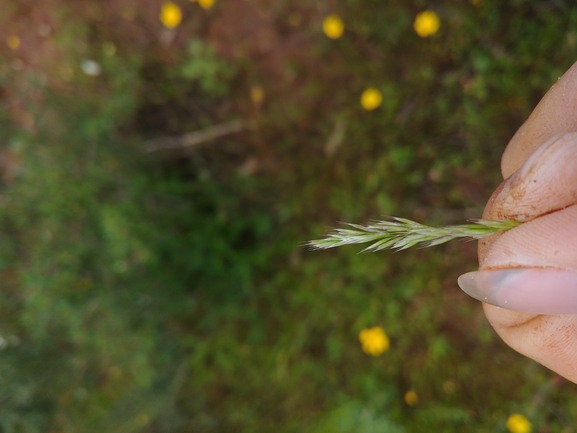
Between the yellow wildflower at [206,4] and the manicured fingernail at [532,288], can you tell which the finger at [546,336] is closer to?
the manicured fingernail at [532,288]

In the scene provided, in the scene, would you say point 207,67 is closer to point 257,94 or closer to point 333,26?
point 257,94

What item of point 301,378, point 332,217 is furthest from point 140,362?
point 332,217

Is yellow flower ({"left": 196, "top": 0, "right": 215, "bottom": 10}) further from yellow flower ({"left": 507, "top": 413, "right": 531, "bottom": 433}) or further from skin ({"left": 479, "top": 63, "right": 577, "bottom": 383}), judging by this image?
yellow flower ({"left": 507, "top": 413, "right": 531, "bottom": 433})

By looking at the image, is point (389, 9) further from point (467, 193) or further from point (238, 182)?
point (238, 182)

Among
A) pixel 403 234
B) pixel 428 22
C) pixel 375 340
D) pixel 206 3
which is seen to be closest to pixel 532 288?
pixel 403 234

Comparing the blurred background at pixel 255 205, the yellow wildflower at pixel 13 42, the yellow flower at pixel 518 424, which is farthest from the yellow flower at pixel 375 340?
the yellow wildflower at pixel 13 42
